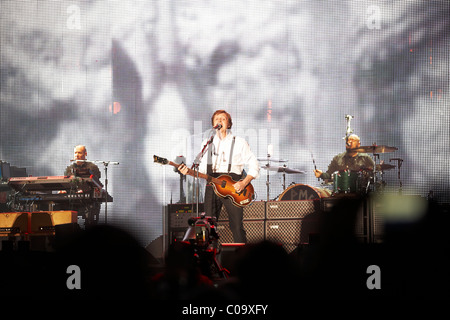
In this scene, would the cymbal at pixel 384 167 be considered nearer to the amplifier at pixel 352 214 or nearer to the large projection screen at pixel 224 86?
the large projection screen at pixel 224 86

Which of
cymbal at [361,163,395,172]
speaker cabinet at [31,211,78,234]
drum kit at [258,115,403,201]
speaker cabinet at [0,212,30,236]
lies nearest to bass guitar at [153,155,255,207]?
speaker cabinet at [31,211,78,234]

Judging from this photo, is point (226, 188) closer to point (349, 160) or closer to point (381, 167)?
point (381, 167)

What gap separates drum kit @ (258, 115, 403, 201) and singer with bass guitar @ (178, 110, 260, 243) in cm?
132

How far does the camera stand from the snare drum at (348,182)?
581cm

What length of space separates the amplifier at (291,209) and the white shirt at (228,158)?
0.83 meters

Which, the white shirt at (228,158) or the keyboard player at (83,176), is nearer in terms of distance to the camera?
the white shirt at (228,158)

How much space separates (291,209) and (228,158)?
1094mm

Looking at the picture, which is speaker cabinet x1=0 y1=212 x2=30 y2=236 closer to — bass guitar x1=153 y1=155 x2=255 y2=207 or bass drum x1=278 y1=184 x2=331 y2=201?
bass guitar x1=153 y1=155 x2=255 y2=207

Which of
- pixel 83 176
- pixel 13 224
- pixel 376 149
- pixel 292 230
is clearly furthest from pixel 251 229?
pixel 13 224

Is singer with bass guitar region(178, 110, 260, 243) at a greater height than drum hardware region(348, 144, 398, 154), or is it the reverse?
drum hardware region(348, 144, 398, 154)

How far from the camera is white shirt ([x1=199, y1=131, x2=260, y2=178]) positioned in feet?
15.7

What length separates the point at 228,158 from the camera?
4.79 metres

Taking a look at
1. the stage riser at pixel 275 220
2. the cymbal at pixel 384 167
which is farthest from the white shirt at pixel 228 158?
the cymbal at pixel 384 167
